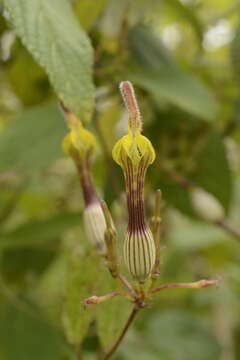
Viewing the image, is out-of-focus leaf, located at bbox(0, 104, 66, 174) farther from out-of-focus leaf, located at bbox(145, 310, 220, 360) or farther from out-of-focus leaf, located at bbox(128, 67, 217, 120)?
out-of-focus leaf, located at bbox(145, 310, 220, 360)

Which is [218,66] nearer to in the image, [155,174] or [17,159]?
[155,174]

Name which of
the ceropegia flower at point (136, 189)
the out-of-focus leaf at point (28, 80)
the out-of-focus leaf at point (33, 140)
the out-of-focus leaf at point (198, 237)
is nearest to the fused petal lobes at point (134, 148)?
the ceropegia flower at point (136, 189)

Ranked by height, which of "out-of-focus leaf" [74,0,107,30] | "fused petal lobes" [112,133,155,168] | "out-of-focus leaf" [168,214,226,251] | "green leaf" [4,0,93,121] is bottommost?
"out-of-focus leaf" [168,214,226,251]

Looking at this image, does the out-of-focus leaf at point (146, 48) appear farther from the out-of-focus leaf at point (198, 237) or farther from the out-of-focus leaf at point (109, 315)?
the out-of-focus leaf at point (198, 237)

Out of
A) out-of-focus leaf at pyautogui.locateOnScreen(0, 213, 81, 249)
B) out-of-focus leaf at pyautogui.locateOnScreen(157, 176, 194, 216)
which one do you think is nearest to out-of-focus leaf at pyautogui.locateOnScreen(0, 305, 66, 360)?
out-of-focus leaf at pyautogui.locateOnScreen(0, 213, 81, 249)

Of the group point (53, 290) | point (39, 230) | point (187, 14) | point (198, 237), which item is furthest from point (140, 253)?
point (198, 237)

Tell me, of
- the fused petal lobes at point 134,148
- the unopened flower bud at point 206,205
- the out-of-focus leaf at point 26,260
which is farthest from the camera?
the out-of-focus leaf at point 26,260
